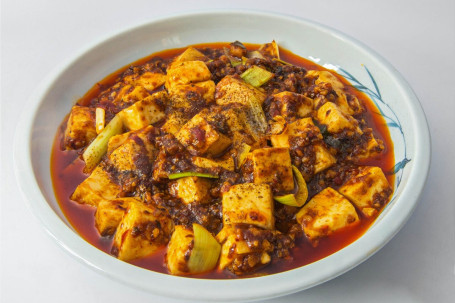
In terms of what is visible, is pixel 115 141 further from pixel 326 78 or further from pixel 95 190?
pixel 326 78

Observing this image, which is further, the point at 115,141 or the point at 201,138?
the point at 115,141

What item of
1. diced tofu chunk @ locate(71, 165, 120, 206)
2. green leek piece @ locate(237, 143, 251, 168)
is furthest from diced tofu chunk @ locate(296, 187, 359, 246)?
diced tofu chunk @ locate(71, 165, 120, 206)

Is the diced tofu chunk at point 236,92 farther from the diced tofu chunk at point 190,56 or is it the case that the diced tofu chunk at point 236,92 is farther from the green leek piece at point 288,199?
the green leek piece at point 288,199

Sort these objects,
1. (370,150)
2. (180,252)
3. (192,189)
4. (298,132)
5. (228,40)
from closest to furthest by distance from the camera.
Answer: (180,252) < (192,189) < (298,132) < (370,150) < (228,40)

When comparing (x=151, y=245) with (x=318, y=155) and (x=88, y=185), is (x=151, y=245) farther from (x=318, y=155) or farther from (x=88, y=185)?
(x=318, y=155)

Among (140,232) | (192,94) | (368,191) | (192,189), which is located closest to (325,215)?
(368,191)

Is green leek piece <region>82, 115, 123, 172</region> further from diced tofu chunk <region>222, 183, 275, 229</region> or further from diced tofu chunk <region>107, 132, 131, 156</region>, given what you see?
diced tofu chunk <region>222, 183, 275, 229</region>
